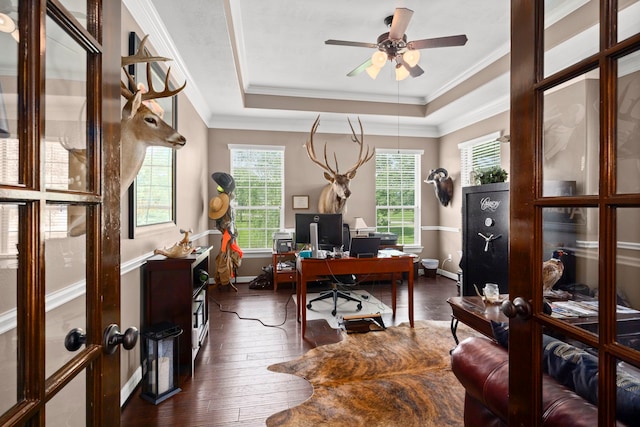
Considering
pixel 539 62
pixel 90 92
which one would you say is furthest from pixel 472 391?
pixel 90 92

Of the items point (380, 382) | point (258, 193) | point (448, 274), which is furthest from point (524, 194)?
point (448, 274)

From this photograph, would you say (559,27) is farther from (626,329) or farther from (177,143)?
(177,143)

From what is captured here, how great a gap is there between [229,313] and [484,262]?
324cm

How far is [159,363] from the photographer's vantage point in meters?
2.04

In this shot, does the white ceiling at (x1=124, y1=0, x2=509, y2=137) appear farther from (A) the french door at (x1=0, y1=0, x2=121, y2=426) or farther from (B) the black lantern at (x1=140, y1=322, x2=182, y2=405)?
(B) the black lantern at (x1=140, y1=322, x2=182, y2=405)

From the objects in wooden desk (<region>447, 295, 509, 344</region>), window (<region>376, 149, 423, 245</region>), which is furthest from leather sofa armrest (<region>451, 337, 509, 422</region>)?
window (<region>376, 149, 423, 245</region>)

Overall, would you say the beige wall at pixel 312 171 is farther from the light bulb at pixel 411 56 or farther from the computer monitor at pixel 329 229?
the light bulb at pixel 411 56

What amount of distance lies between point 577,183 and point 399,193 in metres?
5.15

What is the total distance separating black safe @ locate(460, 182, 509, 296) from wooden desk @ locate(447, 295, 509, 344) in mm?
1522

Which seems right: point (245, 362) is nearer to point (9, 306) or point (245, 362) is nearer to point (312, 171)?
point (9, 306)

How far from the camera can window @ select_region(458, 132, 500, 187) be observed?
4500 mm

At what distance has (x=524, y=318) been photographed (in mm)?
865

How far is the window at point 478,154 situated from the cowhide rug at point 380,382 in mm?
2654

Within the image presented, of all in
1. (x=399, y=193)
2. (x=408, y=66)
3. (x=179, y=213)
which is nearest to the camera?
(x=408, y=66)
